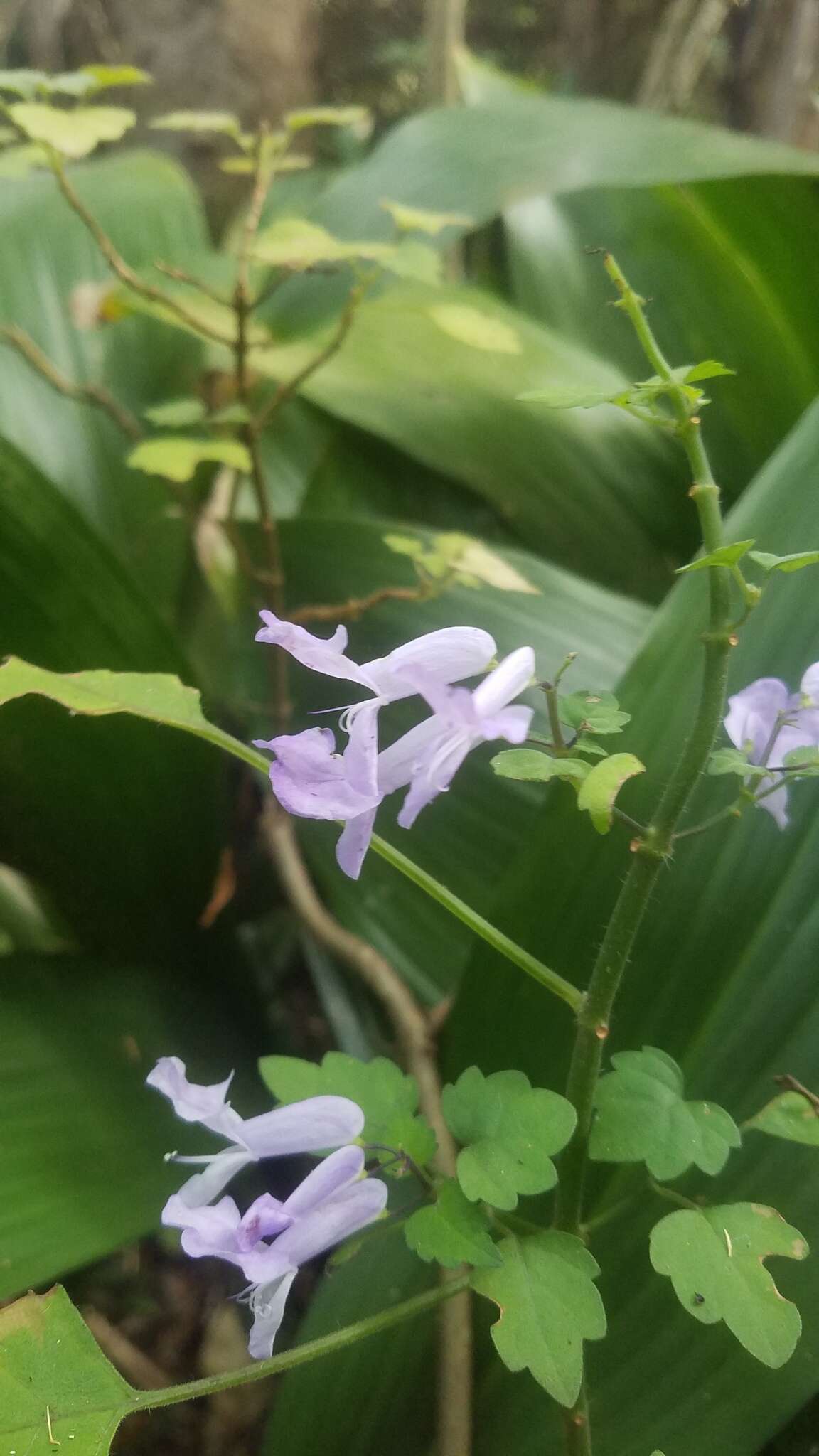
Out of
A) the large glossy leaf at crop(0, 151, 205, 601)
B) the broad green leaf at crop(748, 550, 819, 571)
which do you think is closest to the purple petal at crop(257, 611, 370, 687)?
the broad green leaf at crop(748, 550, 819, 571)

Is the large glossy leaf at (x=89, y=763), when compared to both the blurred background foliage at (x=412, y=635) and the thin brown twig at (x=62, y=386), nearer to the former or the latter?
the blurred background foliage at (x=412, y=635)

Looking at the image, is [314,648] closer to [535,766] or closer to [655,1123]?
[535,766]

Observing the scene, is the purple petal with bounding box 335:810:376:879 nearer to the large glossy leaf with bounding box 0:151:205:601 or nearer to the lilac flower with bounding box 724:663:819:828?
the lilac flower with bounding box 724:663:819:828

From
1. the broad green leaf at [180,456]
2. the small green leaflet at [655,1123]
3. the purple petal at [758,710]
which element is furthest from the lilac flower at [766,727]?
the broad green leaf at [180,456]

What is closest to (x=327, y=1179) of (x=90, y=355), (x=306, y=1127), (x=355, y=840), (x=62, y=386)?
(x=306, y=1127)

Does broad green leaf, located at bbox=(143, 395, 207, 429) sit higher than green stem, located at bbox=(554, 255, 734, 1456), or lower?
lower

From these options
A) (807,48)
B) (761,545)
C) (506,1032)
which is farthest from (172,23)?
(506,1032)
